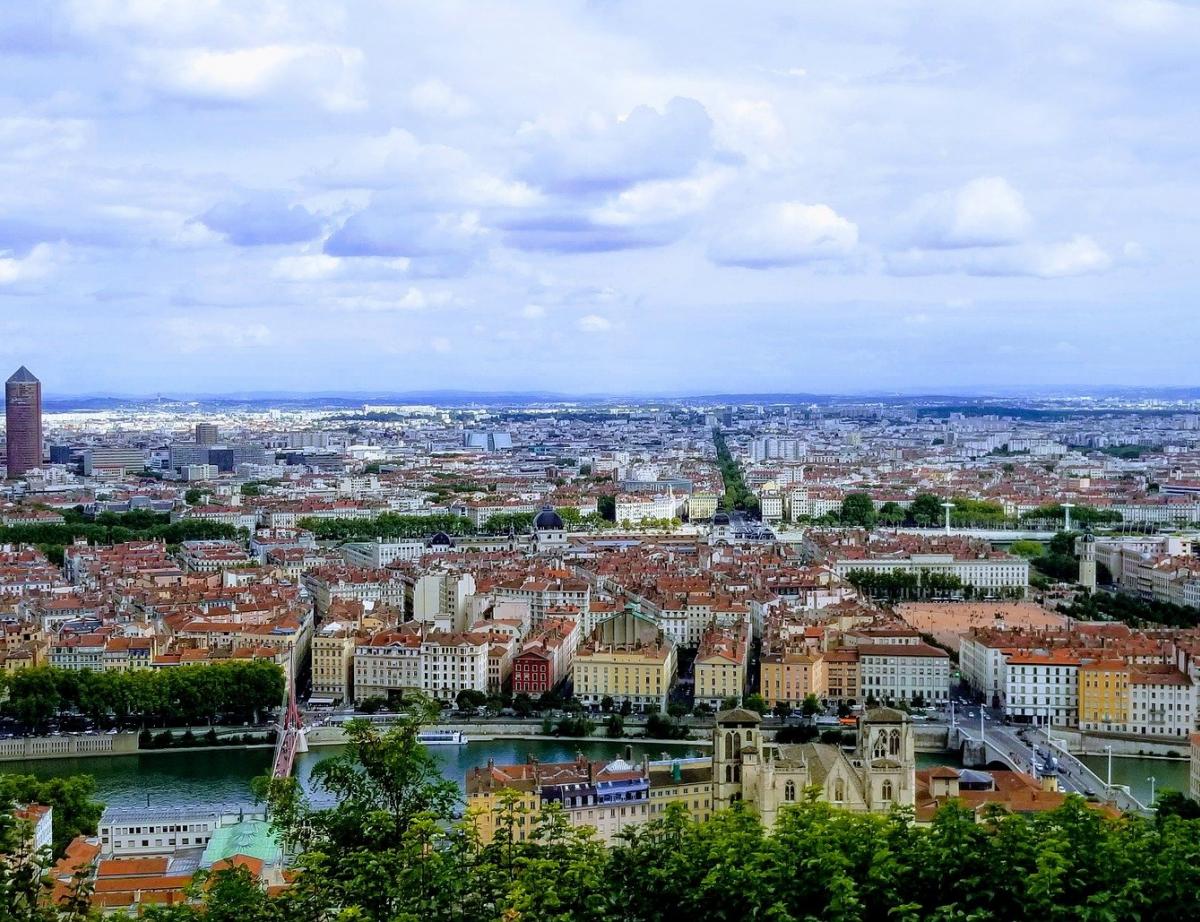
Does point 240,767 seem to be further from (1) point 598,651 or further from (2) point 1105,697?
(2) point 1105,697

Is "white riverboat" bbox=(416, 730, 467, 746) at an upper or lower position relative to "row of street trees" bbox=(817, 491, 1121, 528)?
lower

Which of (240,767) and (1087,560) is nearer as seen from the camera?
(240,767)

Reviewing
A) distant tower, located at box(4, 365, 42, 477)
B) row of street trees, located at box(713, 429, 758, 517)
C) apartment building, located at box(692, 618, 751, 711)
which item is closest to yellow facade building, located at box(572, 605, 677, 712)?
apartment building, located at box(692, 618, 751, 711)

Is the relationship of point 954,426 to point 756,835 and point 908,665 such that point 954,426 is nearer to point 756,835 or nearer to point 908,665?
point 908,665

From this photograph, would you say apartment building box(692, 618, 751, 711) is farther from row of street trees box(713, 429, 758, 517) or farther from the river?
row of street trees box(713, 429, 758, 517)

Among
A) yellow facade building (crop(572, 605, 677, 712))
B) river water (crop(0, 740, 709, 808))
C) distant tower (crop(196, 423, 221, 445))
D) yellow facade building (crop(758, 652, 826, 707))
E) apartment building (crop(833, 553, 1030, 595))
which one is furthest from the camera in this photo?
distant tower (crop(196, 423, 221, 445))

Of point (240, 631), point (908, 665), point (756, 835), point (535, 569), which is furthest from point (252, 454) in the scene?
point (756, 835)

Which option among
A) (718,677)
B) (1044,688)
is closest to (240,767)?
(718,677)
